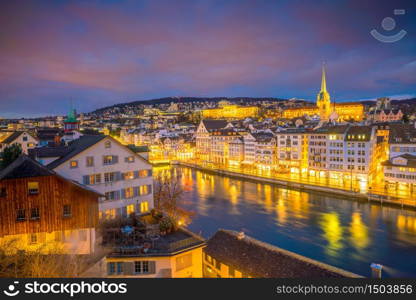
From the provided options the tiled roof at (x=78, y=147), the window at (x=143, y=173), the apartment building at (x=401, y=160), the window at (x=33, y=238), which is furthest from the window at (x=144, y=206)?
the apartment building at (x=401, y=160)

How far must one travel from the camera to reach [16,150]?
17812 millimetres

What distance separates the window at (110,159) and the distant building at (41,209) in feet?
17.8

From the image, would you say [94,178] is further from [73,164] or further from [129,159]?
[129,159]

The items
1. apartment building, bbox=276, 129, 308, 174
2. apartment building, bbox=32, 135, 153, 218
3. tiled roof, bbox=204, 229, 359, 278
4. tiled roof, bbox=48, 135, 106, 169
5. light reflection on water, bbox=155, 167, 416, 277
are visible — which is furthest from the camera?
apartment building, bbox=276, 129, 308, 174

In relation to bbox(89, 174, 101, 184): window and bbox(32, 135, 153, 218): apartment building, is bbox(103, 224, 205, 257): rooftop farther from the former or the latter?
bbox(89, 174, 101, 184): window

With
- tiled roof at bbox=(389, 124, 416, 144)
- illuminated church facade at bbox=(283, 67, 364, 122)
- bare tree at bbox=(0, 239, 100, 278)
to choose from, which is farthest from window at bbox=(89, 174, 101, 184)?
illuminated church facade at bbox=(283, 67, 364, 122)

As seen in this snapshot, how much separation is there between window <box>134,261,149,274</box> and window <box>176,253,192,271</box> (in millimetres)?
955

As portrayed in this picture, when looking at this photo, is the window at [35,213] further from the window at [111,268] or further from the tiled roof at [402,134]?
the tiled roof at [402,134]

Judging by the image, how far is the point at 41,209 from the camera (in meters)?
8.49

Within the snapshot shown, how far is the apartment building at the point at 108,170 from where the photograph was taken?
13.4 metres

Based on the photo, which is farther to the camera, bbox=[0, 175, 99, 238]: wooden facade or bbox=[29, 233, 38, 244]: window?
bbox=[29, 233, 38, 244]: window

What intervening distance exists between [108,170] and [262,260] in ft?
26.6

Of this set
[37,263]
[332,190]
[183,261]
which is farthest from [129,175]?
[332,190]

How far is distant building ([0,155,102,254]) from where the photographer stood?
834 cm
